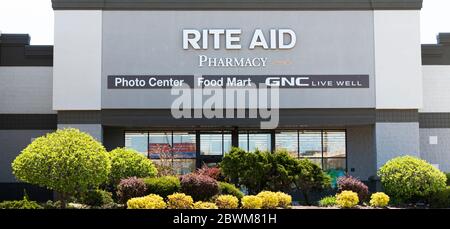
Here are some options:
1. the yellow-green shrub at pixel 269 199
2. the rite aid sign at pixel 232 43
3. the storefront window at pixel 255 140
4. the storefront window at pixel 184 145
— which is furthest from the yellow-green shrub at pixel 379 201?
the storefront window at pixel 184 145

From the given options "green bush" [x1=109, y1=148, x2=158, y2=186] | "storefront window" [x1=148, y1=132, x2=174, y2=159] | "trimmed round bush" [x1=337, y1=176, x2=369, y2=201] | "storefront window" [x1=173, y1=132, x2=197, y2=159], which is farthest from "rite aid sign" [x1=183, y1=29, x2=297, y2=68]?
"trimmed round bush" [x1=337, y1=176, x2=369, y2=201]

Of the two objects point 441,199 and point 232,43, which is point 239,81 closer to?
point 232,43

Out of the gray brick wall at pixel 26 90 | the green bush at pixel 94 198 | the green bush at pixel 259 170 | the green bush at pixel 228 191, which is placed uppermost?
the gray brick wall at pixel 26 90

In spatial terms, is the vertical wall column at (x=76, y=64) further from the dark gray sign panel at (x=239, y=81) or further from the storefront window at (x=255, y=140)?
the storefront window at (x=255, y=140)

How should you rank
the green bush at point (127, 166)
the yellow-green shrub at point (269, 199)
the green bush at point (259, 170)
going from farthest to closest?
1. the green bush at point (127, 166)
2. the green bush at point (259, 170)
3. the yellow-green shrub at point (269, 199)

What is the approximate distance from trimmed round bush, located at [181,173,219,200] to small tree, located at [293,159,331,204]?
3.95m

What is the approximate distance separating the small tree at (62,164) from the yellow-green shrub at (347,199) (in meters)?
8.86

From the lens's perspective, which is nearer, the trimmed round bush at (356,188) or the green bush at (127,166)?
the trimmed round bush at (356,188)

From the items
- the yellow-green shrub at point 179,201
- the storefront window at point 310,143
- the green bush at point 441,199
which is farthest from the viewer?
the storefront window at point 310,143

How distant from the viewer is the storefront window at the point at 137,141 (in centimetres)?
3169

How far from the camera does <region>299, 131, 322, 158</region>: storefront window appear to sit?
32.1 meters

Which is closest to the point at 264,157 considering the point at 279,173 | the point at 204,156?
the point at 279,173

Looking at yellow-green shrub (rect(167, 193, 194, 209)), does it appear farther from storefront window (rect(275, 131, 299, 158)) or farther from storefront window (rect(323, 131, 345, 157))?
storefront window (rect(323, 131, 345, 157))
